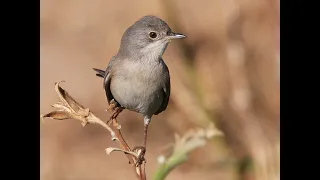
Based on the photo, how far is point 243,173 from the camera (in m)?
2.10

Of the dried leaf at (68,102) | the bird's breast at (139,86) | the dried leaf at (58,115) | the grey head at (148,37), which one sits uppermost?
the grey head at (148,37)

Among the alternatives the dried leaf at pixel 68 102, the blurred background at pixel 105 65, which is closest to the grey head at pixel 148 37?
the blurred background at pixel 105 65

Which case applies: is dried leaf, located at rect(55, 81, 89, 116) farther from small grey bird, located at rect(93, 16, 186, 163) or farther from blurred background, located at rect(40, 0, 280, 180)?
blurred background, located at rect(40, 0, 280, 180)

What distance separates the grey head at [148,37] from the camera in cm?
225

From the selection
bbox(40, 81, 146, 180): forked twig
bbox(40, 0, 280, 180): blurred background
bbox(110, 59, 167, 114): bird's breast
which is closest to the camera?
bbox(40, 81, 146, 180): forked twig

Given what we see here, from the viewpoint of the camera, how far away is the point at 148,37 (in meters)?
2.29

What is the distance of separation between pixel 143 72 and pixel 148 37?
140 millimetres

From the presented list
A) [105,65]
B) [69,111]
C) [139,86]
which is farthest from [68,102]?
[105,65]

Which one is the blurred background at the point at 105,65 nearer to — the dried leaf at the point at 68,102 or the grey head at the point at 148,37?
the grey head at the point at 148,37

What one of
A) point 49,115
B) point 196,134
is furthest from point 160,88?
point 49,115

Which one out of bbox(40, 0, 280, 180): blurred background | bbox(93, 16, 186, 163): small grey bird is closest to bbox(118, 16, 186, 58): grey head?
bbox(93, 16, 186, 163): small grey bird

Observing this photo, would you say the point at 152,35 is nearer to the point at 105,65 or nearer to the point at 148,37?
the point at 148,37

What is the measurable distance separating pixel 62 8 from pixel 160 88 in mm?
1969

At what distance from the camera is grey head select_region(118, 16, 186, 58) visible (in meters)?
2.25
